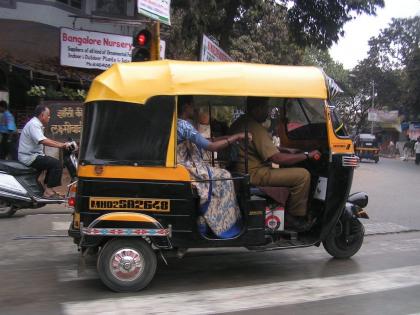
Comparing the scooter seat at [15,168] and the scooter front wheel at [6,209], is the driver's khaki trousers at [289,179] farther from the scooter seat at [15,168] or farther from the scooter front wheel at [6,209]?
the scooter front wheel at [6,209]

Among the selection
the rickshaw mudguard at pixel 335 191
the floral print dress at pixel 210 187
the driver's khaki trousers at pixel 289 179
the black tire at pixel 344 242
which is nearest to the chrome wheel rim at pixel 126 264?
the floral print dress at pixel 210 187

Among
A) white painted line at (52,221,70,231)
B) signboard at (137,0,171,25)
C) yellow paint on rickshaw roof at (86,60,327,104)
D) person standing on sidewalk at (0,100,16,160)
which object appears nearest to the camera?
yellow paint on rickshaw roof at (86,60,327,104)

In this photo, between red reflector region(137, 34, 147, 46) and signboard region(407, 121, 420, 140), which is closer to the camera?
red reflector region(137, 34, 147, 46)

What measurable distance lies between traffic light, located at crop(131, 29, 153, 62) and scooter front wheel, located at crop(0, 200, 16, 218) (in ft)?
9.85

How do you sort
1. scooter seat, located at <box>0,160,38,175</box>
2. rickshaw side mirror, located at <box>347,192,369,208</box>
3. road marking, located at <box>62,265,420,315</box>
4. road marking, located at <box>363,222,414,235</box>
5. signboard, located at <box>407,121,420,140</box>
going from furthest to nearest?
signboard, located at <box>407,121,420,140</box> < road marking, located at <box>363,222,414,235</box> < scooter seat, located at <box>0,160,38,175</box> < rickshaw side mirror, located at <box>347,192,369,208</box> < road marking, located at <box>62,265,420,315</box>

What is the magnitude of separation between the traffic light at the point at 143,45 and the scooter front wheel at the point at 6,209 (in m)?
3.00

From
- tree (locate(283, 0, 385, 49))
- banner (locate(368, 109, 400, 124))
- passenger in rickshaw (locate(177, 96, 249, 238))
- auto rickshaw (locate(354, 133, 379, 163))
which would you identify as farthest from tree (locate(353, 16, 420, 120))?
passenger in rickshaw (locate(177, 96, 249, 238))

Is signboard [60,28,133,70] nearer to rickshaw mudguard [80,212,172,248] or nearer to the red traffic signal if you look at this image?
the red traffic signal

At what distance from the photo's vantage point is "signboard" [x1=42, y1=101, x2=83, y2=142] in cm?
1090

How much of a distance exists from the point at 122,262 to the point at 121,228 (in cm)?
33

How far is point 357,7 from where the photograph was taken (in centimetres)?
1503

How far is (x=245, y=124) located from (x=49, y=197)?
4088mm

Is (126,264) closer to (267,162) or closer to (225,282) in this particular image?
(225,282)

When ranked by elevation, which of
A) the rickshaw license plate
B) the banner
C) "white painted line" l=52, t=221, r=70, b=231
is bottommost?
"white painted line" l=52, t=221, r=70, b=231
